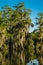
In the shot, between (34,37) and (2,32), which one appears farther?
(34,37)

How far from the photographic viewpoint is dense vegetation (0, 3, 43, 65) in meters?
35.9

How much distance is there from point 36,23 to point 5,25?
538cm

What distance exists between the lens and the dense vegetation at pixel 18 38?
35906mm

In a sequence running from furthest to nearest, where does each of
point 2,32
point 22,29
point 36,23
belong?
1. point 36,23
2. point 22,29
3. point 2,32

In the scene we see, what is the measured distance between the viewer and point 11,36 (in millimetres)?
36500

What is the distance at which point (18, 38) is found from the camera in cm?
3688

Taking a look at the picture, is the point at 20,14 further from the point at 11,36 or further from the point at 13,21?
the point at 11,36

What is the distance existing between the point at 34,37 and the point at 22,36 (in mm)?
3137

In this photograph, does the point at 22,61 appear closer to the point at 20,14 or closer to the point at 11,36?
the point at 11,36

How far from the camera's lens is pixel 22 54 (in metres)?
36.5

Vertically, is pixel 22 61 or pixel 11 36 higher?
pixel 11 36

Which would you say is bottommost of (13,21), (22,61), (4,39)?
(22,61)

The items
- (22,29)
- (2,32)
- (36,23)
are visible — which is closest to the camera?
(2,32)

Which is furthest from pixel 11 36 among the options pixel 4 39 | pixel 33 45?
→ pixel 33 45
